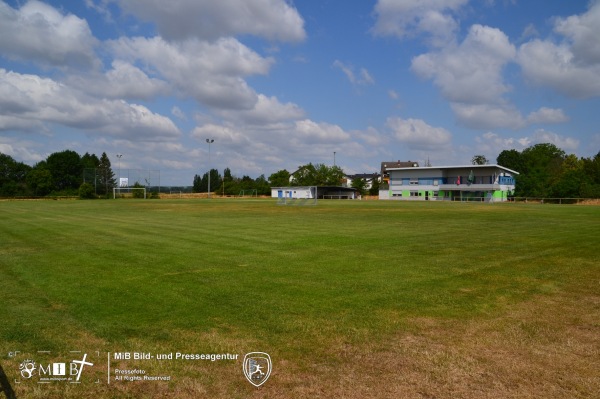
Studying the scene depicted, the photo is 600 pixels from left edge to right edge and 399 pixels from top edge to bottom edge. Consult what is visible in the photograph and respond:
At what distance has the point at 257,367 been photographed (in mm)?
5328

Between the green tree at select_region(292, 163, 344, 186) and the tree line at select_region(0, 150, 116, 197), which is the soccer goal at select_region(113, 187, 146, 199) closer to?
the tree line at select_region(0, 150, 116, 197)

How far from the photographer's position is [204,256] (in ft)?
43.3

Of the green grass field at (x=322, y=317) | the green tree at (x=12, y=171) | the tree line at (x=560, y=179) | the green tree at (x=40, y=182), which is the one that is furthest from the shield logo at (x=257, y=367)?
the green tree at (x=12, y=171)

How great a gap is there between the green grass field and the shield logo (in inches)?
3.5

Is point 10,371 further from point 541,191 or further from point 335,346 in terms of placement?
point 541,191

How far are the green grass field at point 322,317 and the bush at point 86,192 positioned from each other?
80474mm

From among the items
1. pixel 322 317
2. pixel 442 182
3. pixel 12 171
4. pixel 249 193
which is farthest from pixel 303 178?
pixel 322 317

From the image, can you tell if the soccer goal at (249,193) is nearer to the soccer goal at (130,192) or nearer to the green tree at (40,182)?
the soccer goal at (130,192)

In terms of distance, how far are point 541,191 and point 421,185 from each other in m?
27.4

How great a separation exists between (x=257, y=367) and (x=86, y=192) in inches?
3637

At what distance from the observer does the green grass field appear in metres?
4.93

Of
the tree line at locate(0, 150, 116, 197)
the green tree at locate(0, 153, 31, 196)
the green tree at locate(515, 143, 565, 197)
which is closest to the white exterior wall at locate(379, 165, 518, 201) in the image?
the green tree at locate(515, 143, 565, 197)

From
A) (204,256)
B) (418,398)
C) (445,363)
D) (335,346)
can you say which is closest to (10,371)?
(335,346)

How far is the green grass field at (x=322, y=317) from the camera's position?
16.2 ft
